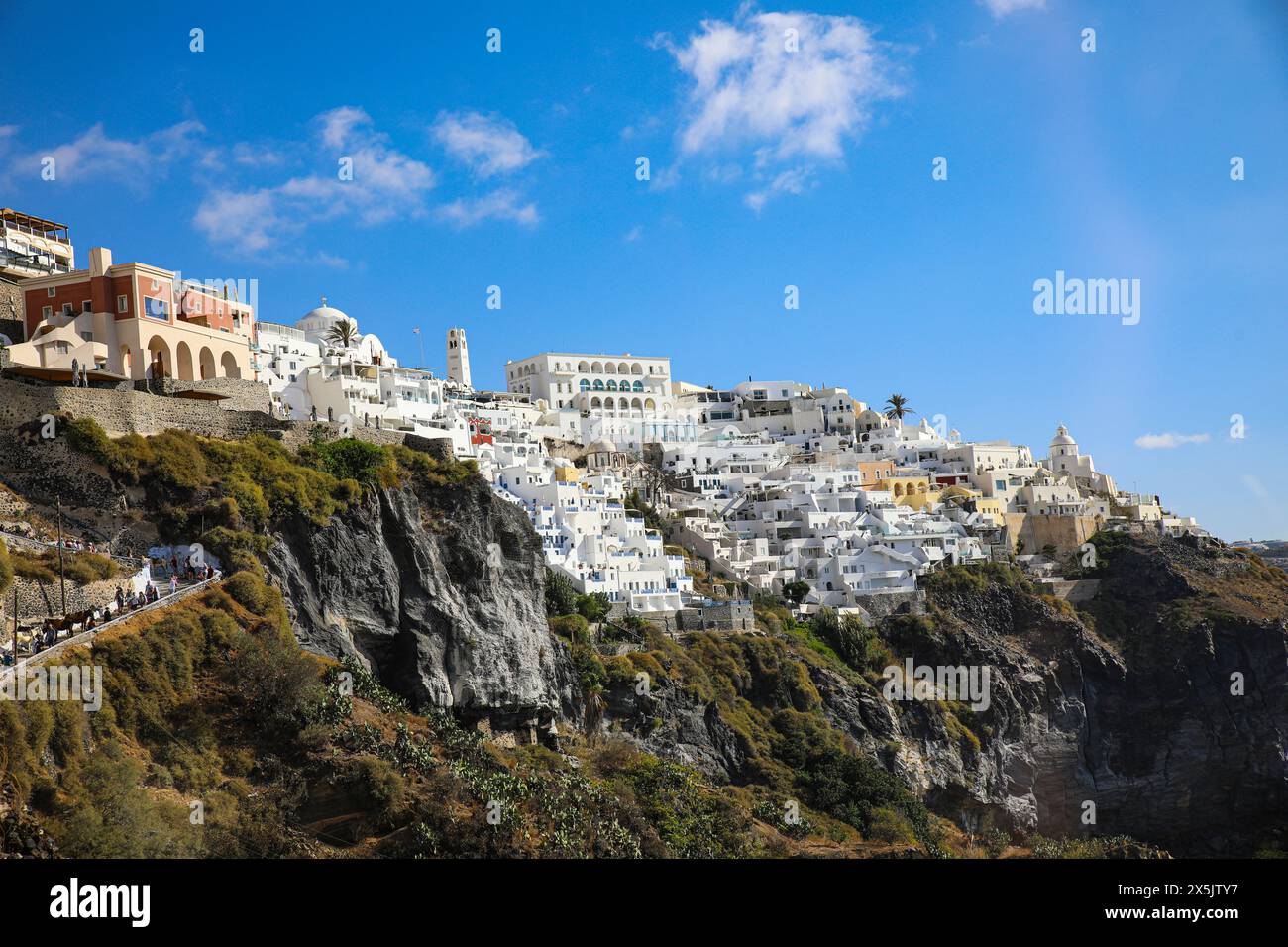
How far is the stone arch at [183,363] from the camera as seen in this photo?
40562 mm

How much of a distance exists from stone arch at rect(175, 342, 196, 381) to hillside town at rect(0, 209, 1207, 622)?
0.07 metres

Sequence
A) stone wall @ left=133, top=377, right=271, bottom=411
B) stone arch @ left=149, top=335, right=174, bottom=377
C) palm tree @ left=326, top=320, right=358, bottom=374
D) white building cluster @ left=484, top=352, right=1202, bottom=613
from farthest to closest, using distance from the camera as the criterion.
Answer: palm tree @ left=326, top=320, right=358, bottom=374, white building cluster @ left=484, top=352, right=1202, bottom=613, stone arch @ left=149, top=335, right=174, bottom=377, stone wall @ left=133, top=377, right=271, bottom=411

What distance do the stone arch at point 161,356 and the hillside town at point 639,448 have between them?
6 cm

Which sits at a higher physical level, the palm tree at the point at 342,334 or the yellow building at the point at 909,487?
the palm tree at the point at 342,334

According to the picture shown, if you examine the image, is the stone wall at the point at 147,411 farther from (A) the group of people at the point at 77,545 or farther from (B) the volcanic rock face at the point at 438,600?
(A) the group of people at the point at 77,545

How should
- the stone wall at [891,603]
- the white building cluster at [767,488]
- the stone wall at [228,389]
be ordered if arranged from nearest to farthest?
the stone wall at [228,389] < the white building cluster at [767,488] < the stone wall at [891,603]

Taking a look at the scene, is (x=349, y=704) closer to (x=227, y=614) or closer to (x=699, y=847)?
(x=227, y=614)

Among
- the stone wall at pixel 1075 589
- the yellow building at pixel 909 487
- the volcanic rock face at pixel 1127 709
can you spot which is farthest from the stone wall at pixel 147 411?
the yellow building at pixel 909 487

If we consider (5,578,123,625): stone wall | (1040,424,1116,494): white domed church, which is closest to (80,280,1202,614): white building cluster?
(1040,424,1116,494): white domed church

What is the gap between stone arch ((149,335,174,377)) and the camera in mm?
39531

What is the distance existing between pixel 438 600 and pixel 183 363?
11.5 metres

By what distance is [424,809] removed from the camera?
26.7 m

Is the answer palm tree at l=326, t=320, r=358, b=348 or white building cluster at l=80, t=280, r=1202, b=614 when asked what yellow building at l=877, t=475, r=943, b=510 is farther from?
palm tree at l=326, t=320, r=358, b=348

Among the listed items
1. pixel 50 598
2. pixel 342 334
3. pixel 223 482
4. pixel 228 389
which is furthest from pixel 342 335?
pixel 50 598
